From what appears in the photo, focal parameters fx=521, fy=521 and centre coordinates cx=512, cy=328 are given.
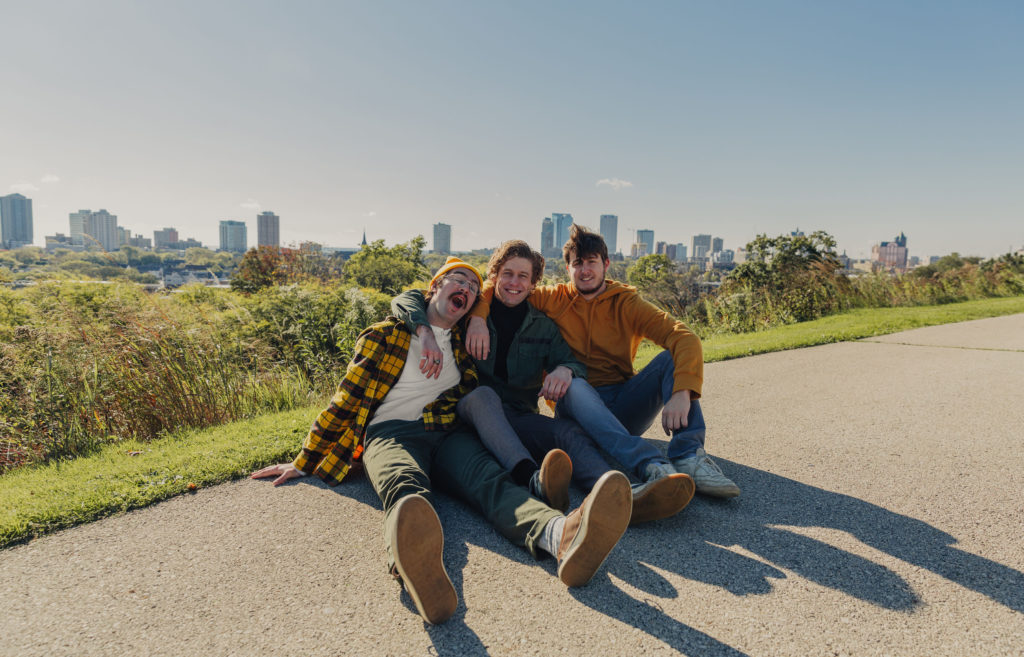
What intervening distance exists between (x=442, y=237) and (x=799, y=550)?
19099 centimetres

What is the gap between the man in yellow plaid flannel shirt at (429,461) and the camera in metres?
1.71

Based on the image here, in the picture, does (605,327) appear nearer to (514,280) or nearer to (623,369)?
(623,369)

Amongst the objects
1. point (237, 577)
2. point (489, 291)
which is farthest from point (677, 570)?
point (489, 291)

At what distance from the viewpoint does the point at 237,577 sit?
6.37 feet

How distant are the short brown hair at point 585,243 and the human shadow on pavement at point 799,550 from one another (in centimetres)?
153

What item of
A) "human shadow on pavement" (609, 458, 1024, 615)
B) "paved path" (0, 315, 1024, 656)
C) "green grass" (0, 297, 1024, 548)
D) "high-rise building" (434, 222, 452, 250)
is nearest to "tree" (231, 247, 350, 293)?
"green grass" (0, 297, 1024, 548)

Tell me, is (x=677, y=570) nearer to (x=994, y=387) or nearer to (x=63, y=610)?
(x=63, y=610)

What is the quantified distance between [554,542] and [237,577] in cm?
119

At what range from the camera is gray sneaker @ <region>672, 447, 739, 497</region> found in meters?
2.54

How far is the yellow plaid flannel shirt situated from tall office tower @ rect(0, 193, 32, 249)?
475ft

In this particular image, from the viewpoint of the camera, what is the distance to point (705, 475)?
259 centimetres

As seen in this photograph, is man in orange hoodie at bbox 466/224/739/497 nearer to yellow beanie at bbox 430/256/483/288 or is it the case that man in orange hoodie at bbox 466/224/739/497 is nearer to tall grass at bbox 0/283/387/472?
yellow beanie at bbox 430/256/483/288

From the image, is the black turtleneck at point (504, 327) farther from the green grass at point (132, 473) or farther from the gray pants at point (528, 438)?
the green grass at point (132, 473)

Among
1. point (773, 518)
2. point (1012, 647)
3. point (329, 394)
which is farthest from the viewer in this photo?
point (329, 394)
